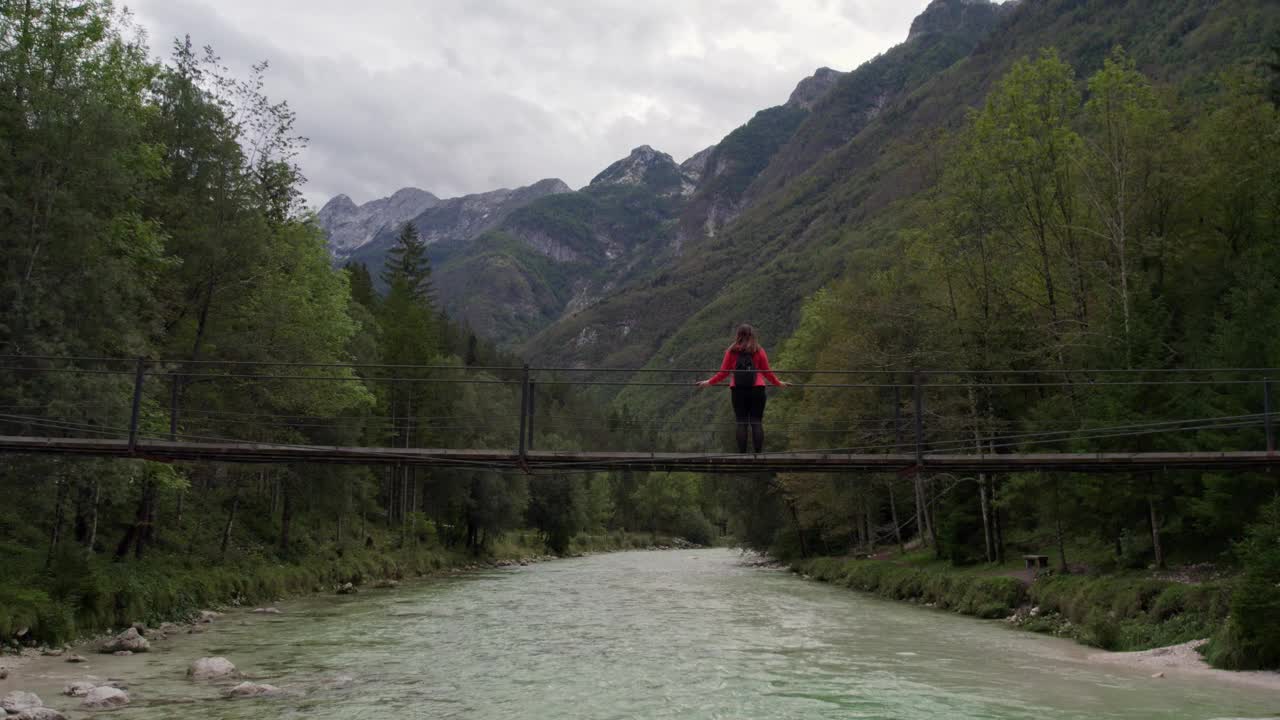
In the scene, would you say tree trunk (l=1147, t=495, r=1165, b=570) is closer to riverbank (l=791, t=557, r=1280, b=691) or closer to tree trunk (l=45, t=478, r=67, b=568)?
riverbank (l=791, t=557, r=1280, b=691)

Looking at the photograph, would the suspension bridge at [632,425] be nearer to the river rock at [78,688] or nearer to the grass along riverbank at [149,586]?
the grass along riverbank at [149,586]

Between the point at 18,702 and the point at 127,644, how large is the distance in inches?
242

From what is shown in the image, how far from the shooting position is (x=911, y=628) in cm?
2255

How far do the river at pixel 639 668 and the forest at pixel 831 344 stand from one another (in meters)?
2.16

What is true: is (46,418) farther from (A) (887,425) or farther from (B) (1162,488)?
(A) (887,425)

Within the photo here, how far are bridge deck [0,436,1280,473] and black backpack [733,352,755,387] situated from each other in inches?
46.2

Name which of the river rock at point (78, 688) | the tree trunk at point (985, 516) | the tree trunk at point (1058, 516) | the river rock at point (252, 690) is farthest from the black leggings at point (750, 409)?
the tree trunk at point (985, 516)

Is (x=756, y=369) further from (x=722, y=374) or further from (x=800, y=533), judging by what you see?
(x=800, y=533)

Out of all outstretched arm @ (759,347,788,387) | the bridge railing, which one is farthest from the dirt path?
outstretched arm @ (759,347,788,387)

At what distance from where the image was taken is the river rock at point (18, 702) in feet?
37.3

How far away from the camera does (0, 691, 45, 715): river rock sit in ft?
37.3

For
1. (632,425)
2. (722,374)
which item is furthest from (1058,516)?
(722,374)

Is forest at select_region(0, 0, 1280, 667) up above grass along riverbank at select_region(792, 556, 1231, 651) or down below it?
above

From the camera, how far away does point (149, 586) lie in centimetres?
2148
